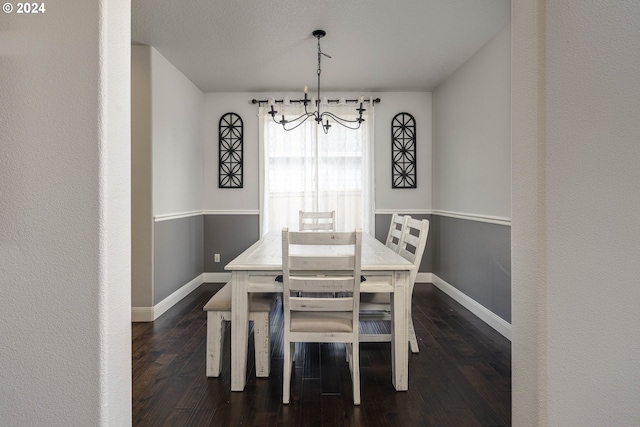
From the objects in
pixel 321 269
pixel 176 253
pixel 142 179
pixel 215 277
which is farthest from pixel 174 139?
pixel 321 269

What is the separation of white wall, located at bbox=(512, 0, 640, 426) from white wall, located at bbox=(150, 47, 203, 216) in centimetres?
307

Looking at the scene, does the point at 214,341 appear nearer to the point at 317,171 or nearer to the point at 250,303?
the point at 250,303

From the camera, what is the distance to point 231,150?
4.43 m

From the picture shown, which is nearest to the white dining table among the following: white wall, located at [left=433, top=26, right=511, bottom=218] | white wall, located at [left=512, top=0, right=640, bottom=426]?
white wall, located at [left=512, top=0, right=640, bottom=426]

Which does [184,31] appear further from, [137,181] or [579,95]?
[579,95]

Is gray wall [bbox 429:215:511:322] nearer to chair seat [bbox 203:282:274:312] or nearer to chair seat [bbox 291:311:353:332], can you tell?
chair seat [bbox 291:311:353:332]

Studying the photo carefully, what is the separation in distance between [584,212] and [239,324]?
5.35 ft

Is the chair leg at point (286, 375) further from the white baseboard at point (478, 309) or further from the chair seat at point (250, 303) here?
the white baseboard at point (478, 309)

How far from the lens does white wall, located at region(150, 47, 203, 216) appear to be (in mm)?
3213

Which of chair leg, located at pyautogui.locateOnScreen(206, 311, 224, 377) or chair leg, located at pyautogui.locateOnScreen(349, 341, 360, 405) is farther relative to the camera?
chair leg, located at pyautogui.locateOnScreen(206, 311, 224, 377)
